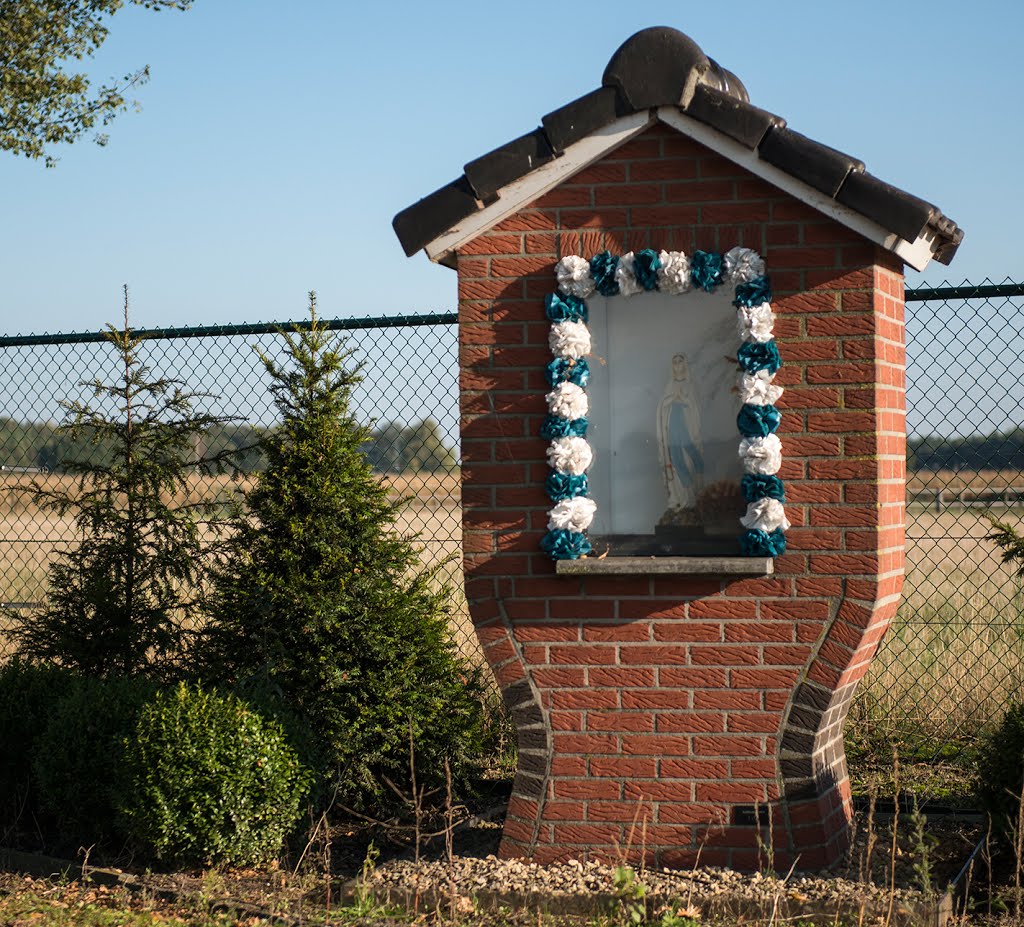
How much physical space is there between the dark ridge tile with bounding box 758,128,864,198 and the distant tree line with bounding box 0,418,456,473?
2.42 meters

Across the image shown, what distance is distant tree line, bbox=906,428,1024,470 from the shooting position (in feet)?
20.0

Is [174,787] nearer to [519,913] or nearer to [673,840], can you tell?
[519,913]

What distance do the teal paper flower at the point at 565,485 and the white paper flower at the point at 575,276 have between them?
72 centimetres

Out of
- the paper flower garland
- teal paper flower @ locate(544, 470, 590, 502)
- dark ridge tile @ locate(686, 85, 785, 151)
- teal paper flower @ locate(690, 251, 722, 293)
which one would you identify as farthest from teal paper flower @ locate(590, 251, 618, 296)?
teal paper flower @ locate(544, 470, 590, 502)

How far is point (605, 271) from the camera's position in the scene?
4668mm

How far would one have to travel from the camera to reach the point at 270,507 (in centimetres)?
564

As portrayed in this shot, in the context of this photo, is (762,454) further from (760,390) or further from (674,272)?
(674,272)

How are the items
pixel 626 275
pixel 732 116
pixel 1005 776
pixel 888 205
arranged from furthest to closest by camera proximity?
pixel 626 275 < pixel 1005 776 < pixel 732 116 < pixel 888 205

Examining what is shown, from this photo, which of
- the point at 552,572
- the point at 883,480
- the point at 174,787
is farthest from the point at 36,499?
the point at 883,480

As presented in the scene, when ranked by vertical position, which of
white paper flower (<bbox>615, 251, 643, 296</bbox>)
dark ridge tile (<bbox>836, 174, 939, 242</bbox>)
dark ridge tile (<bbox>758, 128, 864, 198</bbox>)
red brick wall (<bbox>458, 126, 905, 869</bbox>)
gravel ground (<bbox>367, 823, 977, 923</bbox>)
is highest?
dark ridge tile (<bbox>758, 128, 864, 198</bbox>)

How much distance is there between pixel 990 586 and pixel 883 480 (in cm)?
1105

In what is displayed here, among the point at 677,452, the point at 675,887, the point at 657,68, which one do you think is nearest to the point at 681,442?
the point at 677,452

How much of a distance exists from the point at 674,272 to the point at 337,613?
222 cm

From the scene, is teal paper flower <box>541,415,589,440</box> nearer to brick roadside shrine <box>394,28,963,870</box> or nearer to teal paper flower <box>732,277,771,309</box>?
brick roadside shrine <box>394,28,963,870</box>
